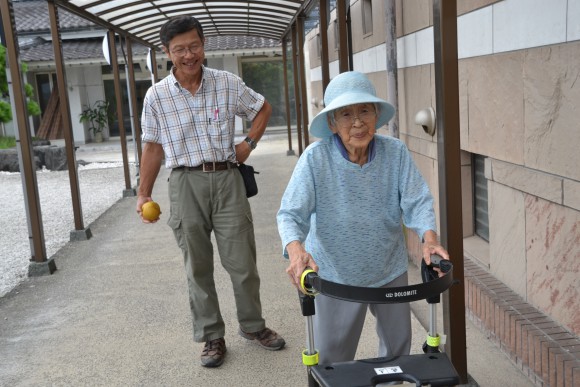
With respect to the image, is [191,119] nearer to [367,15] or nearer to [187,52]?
[187,52]

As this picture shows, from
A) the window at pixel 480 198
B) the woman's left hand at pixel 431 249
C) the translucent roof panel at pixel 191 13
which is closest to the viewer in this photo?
the woman's left hand at pixel 431 249

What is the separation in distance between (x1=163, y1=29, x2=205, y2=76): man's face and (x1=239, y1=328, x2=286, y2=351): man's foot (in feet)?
5.50

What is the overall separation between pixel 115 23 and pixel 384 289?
893cm

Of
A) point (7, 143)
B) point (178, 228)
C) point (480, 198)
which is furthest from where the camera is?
point (7, 143)

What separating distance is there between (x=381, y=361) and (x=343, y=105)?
92cm

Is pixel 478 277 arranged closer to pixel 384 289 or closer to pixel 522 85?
pixel 522 85

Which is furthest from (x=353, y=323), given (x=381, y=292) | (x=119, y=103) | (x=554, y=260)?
(x=119, y=103)

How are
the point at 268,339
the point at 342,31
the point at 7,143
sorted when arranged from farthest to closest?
the point at 7,143, the point at 342,31, the point at 268,339

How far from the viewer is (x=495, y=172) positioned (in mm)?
4355

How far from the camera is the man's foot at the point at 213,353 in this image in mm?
3998

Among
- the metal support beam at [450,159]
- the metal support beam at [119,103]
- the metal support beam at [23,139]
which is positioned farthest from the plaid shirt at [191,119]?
the metal support beam at [119,103]

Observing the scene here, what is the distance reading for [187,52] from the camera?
3654 millimetres

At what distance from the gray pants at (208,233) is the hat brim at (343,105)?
1259 millimetres

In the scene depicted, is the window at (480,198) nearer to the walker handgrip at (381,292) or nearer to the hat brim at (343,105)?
the hat brim at (343,105)
